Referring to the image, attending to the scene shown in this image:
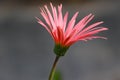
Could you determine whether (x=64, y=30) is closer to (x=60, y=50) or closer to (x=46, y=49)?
(x=60, y=50)

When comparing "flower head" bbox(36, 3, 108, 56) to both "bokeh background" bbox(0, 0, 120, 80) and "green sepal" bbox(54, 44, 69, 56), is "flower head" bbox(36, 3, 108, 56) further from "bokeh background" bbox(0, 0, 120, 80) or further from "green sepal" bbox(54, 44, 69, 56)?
"bokeh background" bbox(0, 0, 120, 80)

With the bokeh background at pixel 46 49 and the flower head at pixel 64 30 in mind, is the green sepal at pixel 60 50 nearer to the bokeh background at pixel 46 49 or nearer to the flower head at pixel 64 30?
the flower head at pixel 64 30

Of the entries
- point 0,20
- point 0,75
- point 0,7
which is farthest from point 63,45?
point 0,7

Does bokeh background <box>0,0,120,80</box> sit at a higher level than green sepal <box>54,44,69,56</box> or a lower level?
lower

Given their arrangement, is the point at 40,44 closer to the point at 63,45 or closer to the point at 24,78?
the point at 24,78

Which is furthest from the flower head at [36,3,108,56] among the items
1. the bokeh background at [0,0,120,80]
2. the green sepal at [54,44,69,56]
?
the bokeh background at [0,0,120,80]

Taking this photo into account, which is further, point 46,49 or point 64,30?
point 46,49

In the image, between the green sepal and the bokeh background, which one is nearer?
the green sepal

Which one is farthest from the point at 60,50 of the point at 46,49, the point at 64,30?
the point at 46,49

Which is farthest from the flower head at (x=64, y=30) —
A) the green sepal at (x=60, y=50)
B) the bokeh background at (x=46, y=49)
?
the bokeh background at (x=46, y=49)
